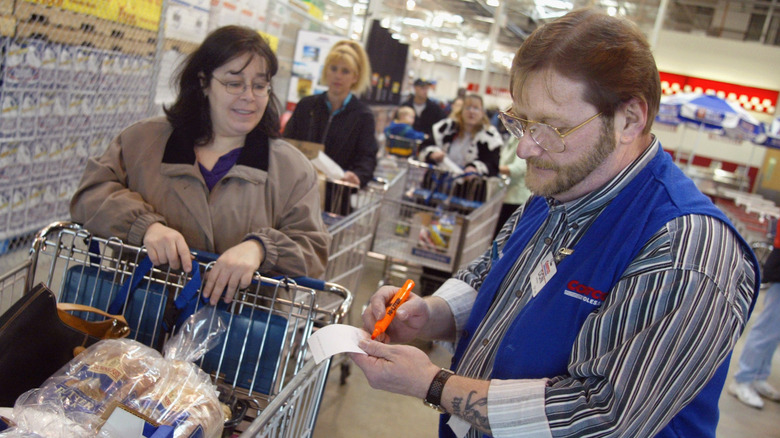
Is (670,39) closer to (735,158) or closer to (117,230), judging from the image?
(735,158)

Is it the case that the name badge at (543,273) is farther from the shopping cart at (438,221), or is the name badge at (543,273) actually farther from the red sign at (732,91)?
the red sign at (732,91)

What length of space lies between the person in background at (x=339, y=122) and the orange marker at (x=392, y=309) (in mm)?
2942

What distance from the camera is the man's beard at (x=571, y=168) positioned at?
145 centimetres

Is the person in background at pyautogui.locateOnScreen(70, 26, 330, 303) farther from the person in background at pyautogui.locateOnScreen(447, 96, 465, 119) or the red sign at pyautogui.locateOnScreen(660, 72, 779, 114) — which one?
the red sign at pyautogui.locateOnScreen(660, 72, 779, 114)

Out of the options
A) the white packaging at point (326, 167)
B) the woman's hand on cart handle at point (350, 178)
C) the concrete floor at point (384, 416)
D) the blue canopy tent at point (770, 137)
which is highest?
the blue canopy tent at point (770, 137)

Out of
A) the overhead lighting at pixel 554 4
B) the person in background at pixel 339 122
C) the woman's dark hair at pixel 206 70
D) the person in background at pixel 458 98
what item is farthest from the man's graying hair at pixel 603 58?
the overhead lighting at pixel 554 4

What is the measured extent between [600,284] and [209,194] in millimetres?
1417

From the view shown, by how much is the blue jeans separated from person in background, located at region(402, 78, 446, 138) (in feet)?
16.8

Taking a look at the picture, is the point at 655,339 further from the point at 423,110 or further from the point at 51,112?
the point at 423,110

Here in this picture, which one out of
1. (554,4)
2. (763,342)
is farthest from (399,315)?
(554,4)

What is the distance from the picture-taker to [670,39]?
20.0 meters

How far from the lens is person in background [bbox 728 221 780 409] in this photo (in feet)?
17.2

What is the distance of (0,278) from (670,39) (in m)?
21.4

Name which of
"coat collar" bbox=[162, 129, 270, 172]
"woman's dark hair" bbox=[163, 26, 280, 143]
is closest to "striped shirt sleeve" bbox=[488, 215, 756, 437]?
"coat collar" bbox=[162, 129, 270, 172]
